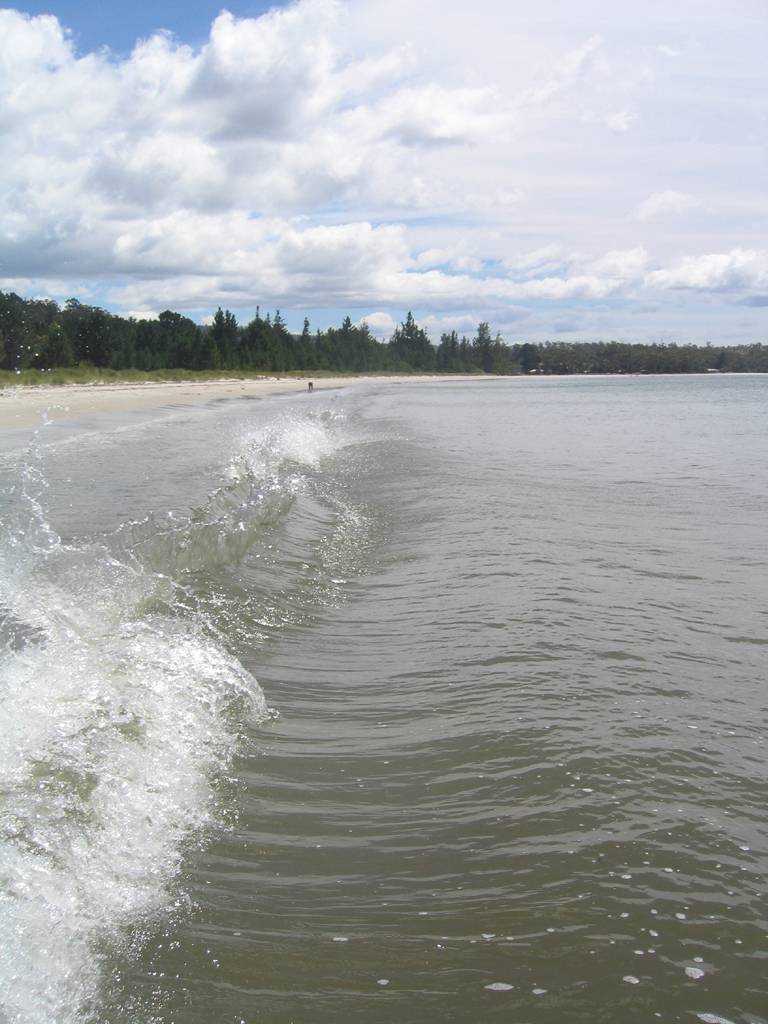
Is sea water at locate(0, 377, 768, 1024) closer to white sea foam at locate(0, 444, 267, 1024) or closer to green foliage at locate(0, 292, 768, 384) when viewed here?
white sea foam at locate(0, 444, 267, 1024)

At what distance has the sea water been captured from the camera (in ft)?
9.95

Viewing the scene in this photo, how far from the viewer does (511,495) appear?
45.7ft

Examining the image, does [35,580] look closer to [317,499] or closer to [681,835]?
[681,835]

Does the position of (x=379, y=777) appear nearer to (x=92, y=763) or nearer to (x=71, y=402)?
(x=92, y=763)

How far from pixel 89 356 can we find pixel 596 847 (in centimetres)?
7006

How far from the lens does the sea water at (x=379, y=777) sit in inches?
119

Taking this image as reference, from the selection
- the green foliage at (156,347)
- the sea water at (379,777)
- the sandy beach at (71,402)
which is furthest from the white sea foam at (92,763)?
the green foliage at (156,347)

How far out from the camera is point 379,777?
451 centimetres

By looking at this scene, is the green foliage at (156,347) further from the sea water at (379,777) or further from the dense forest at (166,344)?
the sea water at (379,777)

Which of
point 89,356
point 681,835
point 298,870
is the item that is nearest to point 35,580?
point 298,870

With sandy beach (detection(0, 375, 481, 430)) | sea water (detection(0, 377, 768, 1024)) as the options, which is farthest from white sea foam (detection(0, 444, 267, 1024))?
sandy beach (detection(0, 375, 481, 430))

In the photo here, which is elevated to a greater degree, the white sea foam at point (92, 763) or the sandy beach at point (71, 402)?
the sandy beach at point (71, 402)

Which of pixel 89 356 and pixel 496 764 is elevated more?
pixel 89 356

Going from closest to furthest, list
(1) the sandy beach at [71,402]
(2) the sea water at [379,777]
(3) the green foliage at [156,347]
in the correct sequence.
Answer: (2) the sea water at [379,777], (1) the sandy beach at [71,402], (3) the green foliage at [156,347]
